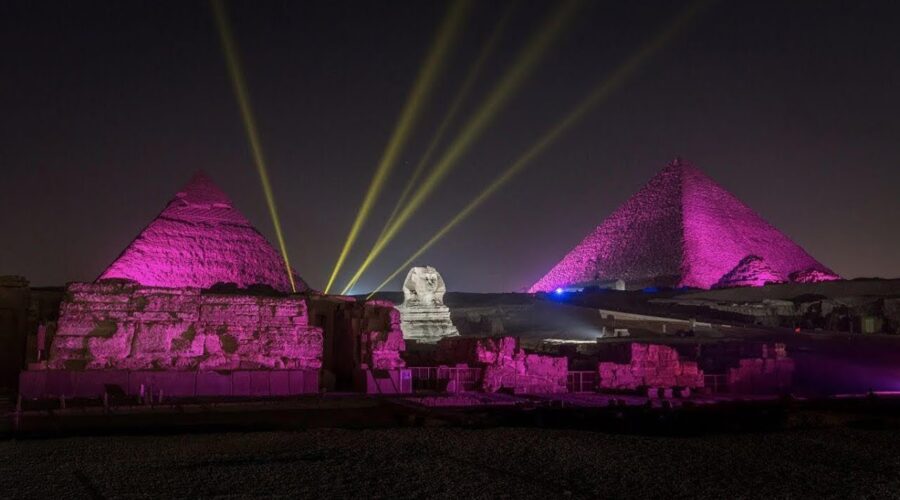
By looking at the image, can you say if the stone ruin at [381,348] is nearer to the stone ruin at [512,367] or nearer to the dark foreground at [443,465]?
the stone ruin at [512,367]

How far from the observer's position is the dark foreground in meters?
5.48

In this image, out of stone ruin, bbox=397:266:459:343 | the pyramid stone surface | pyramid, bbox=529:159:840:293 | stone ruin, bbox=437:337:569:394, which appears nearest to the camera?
stone ruin, bbox=437:337:569:394

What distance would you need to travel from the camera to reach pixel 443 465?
624 centimetres

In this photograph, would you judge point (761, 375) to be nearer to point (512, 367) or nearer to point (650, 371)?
point (650, 371)

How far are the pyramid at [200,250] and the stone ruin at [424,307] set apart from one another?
17429 mm

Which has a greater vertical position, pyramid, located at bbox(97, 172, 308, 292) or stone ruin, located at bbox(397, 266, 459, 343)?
pyramid, located at bbox(97, 172, 308, 292)

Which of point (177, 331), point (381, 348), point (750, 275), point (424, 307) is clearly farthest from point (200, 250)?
point (750, 275)

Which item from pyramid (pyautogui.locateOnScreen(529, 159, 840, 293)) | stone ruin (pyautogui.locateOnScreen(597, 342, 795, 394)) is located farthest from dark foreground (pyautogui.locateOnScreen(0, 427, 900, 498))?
pyramid (pyautogui.locateOnScreen(529, 159, 840, 293))

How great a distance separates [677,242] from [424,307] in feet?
184

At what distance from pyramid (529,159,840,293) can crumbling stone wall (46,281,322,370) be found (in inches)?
2398

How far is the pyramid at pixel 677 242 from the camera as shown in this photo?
240 ft

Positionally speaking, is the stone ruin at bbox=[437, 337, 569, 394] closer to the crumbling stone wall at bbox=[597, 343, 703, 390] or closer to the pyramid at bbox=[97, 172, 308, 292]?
the crumbling stone wall at bbox=[597, 343, 703, 390]

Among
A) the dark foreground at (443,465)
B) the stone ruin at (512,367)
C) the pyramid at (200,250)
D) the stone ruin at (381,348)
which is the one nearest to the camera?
the dark foreground at (443,465)

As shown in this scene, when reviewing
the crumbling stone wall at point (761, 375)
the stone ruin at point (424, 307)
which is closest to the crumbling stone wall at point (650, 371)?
the crumbling stone wall at point (761, 375)
